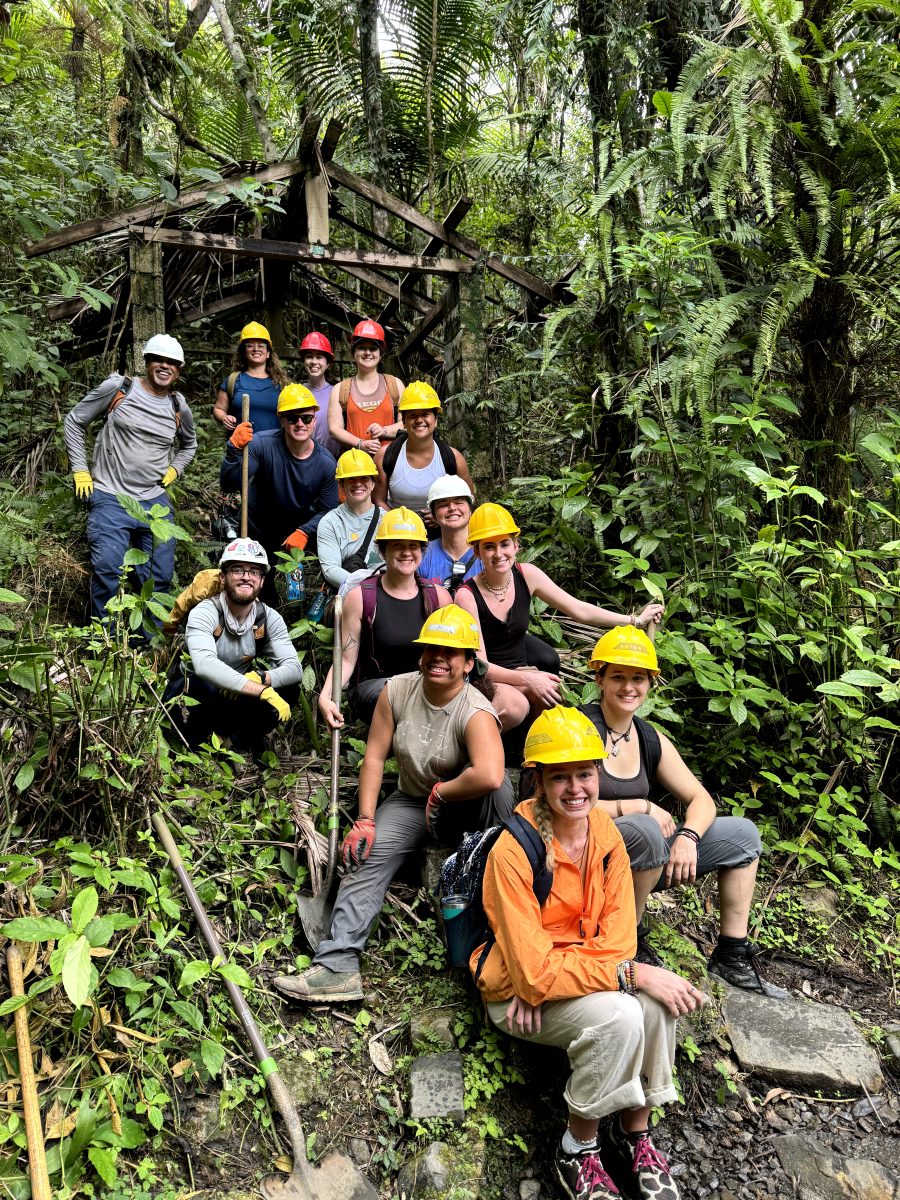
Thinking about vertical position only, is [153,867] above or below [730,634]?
below

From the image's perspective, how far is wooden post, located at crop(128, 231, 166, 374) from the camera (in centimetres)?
768

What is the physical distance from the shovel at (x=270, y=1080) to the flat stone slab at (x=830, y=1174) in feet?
6.79

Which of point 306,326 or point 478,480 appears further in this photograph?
point 306,326

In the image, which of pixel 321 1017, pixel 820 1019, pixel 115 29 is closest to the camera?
pixel 321 1017

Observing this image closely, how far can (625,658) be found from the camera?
4.23 m

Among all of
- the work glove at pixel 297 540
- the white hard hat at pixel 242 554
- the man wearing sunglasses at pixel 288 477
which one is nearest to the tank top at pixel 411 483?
the man wearing sunglasses at pixel 288 477

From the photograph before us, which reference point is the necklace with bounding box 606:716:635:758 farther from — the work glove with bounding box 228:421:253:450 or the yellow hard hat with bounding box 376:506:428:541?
the work glove with bounding box 228:421:253:450

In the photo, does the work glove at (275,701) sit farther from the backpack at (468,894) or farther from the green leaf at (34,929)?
the green leaf at (34,929)

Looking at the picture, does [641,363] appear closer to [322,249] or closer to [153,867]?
[322,249]

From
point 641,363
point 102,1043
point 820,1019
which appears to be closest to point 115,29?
point 641,363

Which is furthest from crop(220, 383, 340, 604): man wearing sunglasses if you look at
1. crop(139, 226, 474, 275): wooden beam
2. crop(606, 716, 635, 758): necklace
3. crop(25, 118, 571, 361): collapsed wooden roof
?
crop(606, 716, 635, 758): necklace

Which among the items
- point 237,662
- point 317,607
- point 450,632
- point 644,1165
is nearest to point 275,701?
point 237,662

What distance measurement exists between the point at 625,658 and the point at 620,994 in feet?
4.98

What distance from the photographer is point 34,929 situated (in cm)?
300
